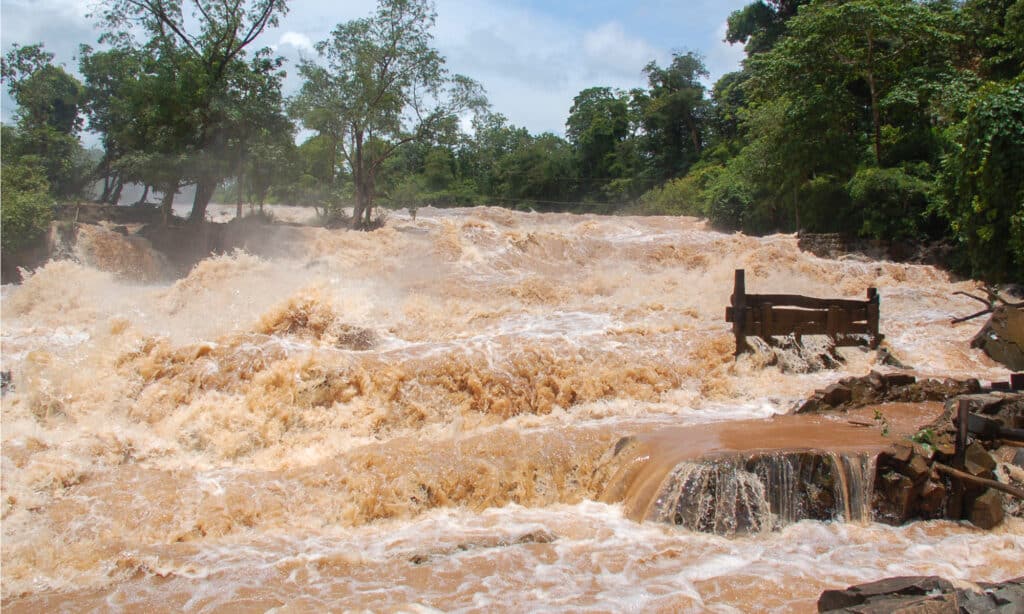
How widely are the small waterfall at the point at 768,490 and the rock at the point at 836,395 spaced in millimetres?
2240

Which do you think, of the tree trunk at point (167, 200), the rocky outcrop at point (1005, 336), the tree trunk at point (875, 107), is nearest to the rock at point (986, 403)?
the rocky outcrop at point (1005, 336)

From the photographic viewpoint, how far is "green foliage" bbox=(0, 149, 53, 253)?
48.5 feet

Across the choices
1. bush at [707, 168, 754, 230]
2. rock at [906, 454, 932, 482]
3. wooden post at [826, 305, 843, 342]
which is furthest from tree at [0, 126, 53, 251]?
bush at [707, 168, 754, 230]

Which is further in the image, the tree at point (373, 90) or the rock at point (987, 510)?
the tree at point (373, 90)

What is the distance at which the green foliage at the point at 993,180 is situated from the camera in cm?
1189

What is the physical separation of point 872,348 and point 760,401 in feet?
9.61

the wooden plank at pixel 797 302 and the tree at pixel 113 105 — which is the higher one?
the tree at pixel 113 105

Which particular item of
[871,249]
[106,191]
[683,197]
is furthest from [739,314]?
[683,197]

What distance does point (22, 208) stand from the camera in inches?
590

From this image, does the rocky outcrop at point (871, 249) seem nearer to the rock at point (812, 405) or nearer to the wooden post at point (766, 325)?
the wooden post at point (766, 325)

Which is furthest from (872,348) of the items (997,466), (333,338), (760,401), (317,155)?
(317,155)

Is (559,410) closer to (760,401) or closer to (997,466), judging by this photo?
(760,401)

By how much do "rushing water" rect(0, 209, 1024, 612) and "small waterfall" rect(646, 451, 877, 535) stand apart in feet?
0.14

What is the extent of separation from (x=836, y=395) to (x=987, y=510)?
249cm
